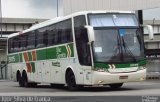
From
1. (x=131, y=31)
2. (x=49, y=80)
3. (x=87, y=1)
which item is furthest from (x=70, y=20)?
(x=87, y=1)

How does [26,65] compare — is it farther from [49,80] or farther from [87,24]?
[87,24]

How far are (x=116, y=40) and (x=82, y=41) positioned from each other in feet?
4.73

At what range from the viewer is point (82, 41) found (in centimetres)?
2212

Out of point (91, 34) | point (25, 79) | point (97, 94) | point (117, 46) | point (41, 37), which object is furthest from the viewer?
point (25, 79)

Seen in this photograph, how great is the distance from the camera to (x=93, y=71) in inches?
845

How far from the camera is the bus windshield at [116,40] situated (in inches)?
845

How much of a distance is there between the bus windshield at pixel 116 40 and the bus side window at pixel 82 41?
41cm

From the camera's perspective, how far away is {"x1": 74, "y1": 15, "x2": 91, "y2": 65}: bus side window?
21.8 meters

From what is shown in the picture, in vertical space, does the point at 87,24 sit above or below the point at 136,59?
above

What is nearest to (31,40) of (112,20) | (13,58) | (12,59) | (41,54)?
(41,54)

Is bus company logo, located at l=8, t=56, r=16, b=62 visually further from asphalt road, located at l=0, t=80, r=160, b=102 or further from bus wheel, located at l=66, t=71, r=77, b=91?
bus wheel, located at l=66, t=71, r=77, b=91

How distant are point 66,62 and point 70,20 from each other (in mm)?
1942

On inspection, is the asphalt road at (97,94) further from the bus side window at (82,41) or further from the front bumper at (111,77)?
the bus side window at (82,41)

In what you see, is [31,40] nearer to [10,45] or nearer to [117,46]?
[10,45]
